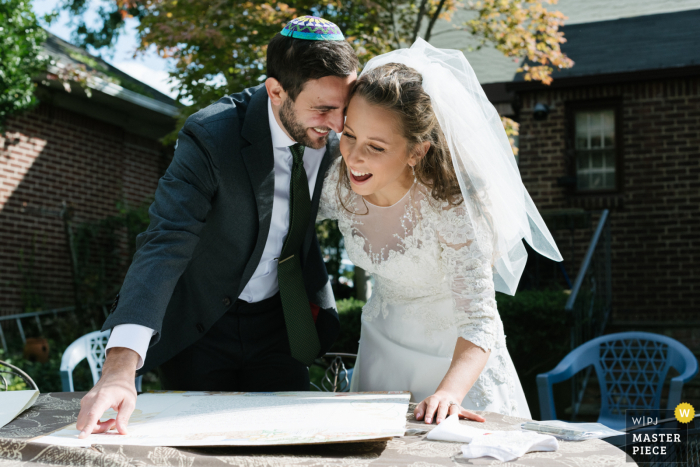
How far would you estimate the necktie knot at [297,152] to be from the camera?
218cm

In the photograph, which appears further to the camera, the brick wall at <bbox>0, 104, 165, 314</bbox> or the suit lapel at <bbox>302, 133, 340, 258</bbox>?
the brick wall at <bbox>0, 104, 165, 314</bbox>

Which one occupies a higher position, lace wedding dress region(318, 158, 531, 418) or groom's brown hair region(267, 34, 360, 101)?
groom's brown hair region(267, 34, 360, 101)

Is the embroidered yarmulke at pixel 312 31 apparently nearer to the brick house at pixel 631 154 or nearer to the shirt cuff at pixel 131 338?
the shirt cuff at pixel 131 338

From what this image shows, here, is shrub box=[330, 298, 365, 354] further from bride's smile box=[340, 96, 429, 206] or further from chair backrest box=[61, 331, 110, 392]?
bride's smile box=[340, 96, 429, 206]

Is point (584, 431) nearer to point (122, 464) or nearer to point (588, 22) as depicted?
point (122, 464)

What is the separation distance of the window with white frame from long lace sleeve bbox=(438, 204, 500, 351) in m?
7.11

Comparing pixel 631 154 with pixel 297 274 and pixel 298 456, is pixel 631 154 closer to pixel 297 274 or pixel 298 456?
pixel 297 274

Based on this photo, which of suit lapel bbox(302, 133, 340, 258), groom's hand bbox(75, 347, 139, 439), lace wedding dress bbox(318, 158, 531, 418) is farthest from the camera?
suit lapel bbox(302, 133, 340, 258)

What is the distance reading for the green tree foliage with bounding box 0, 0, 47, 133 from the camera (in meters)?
7.02

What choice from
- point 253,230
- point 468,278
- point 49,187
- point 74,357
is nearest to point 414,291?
point 468,278

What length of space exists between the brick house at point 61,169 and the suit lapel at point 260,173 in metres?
6.53

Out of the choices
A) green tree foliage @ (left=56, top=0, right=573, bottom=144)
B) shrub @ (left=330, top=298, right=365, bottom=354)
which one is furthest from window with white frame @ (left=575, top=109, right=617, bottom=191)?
shrub @ (left=330, top=298, right=365, bottom=354)

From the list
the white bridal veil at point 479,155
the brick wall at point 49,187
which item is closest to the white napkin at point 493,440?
the white bridal veil at point 479,155

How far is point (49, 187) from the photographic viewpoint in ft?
26.6
